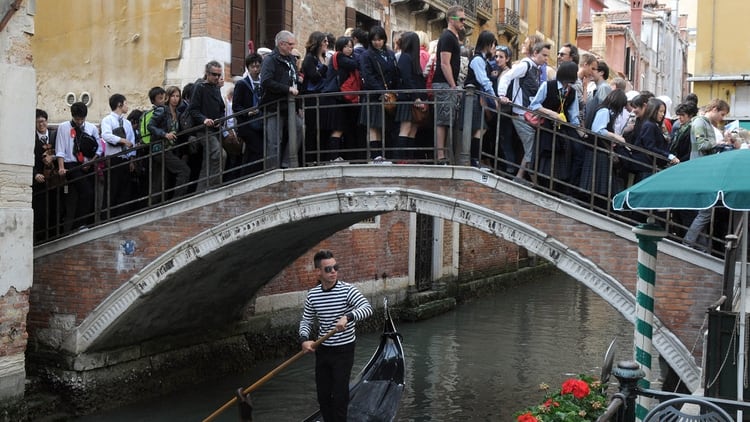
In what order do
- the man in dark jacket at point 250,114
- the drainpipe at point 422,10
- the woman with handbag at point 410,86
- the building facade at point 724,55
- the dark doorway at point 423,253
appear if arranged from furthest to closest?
the drainpipe at point 422,10 → the dark doorway at point 423,253 → the building facade at point 724,55 → the man in dark jacket at point 250,114 → the woman with handbag at point 410,86

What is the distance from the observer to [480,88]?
817 cm

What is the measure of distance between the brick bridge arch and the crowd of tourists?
229 mm

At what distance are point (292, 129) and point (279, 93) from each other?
1.09 feet

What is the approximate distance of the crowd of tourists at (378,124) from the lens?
778 cm

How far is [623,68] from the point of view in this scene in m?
32.8

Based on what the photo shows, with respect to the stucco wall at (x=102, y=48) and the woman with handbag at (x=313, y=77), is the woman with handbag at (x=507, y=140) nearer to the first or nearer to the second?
the woman with handbag at (x=313, y=77)

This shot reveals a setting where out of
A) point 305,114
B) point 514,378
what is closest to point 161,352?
point 305,114

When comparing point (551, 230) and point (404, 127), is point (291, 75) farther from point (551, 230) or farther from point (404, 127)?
point (551, 230)

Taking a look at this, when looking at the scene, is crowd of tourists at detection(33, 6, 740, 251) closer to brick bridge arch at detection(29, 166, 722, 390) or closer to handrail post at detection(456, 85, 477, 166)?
handrail post at detection(456, 85, 477, 166)

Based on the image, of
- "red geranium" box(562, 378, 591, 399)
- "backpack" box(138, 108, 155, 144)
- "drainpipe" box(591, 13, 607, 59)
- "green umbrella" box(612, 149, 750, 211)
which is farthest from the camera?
"drainpipe" box(591, 13, 607, 59)

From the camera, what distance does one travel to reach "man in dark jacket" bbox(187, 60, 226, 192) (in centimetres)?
866

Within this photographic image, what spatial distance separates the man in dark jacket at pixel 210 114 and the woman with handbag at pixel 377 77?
136 centimetres

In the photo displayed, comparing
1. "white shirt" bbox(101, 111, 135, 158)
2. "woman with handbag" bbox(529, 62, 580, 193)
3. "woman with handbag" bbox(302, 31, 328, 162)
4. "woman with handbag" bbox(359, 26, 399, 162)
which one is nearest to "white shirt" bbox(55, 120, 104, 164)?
"white shirt" bbox(101, 111, 135, 158)

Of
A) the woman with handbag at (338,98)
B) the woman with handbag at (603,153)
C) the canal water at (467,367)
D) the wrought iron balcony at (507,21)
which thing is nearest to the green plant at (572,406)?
the woman with handbag at (603,153)
